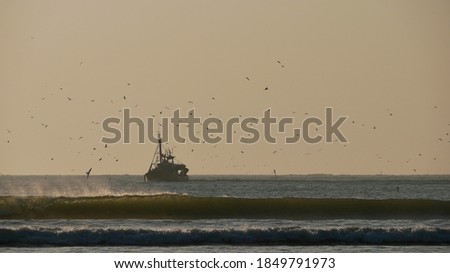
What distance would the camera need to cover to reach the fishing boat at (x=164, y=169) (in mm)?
142750

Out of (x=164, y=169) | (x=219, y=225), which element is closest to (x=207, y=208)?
(x=219, y=225)

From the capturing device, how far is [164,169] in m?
143

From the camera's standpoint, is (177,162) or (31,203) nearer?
(31,203)

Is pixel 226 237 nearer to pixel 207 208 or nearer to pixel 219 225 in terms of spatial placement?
pixel 219 225

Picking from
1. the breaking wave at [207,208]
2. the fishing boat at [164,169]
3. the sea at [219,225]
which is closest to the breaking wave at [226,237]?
the sea at [219,225]

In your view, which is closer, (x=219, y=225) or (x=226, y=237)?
(x=226, y=237)

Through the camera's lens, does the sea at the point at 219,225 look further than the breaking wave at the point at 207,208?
No

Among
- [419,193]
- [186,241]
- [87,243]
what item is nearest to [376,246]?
[186,241]

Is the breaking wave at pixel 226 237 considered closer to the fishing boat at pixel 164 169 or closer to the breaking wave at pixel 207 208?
the breaking wave at pixel 207 208

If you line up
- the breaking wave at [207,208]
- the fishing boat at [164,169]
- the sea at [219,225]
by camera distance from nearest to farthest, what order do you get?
1. the sea at [219,225]
2. the breaking wave at [207,208]
3. the fishing boat at [164,169]

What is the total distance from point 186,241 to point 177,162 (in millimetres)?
114200
